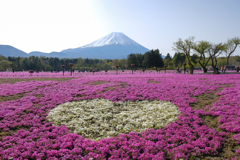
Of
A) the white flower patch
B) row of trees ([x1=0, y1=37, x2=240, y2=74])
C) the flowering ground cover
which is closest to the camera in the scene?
the flowering ground cover

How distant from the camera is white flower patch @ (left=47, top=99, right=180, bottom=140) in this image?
988cm

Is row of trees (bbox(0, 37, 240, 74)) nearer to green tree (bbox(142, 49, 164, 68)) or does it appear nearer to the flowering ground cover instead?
green tree (bbox(142, 49, 164, 68))

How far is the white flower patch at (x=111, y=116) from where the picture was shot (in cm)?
988

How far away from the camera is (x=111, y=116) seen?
1211cm

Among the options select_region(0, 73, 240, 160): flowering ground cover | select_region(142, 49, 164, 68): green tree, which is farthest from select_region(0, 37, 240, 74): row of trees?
select_region(0, 73, 240, 160): flowering ground cover

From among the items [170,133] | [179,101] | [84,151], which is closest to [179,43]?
[179,101]

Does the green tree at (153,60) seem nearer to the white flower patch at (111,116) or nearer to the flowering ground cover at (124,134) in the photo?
the flowering ground cover at (124,134)

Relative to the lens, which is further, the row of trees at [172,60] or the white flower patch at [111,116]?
the row of trees at [172,60]

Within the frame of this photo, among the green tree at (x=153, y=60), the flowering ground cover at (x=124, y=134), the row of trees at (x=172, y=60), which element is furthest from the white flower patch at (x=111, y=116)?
the green tree at (x=153, y=60)

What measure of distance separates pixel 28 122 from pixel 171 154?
9.73 metres

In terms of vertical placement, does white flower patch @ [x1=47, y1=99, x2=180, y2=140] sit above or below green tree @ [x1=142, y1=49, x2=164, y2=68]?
below

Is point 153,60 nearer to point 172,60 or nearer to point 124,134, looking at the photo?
point 172,60

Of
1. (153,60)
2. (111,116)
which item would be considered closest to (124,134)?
(111,116)

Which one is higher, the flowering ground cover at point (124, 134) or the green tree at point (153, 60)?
the green tree at point (153, 60)
